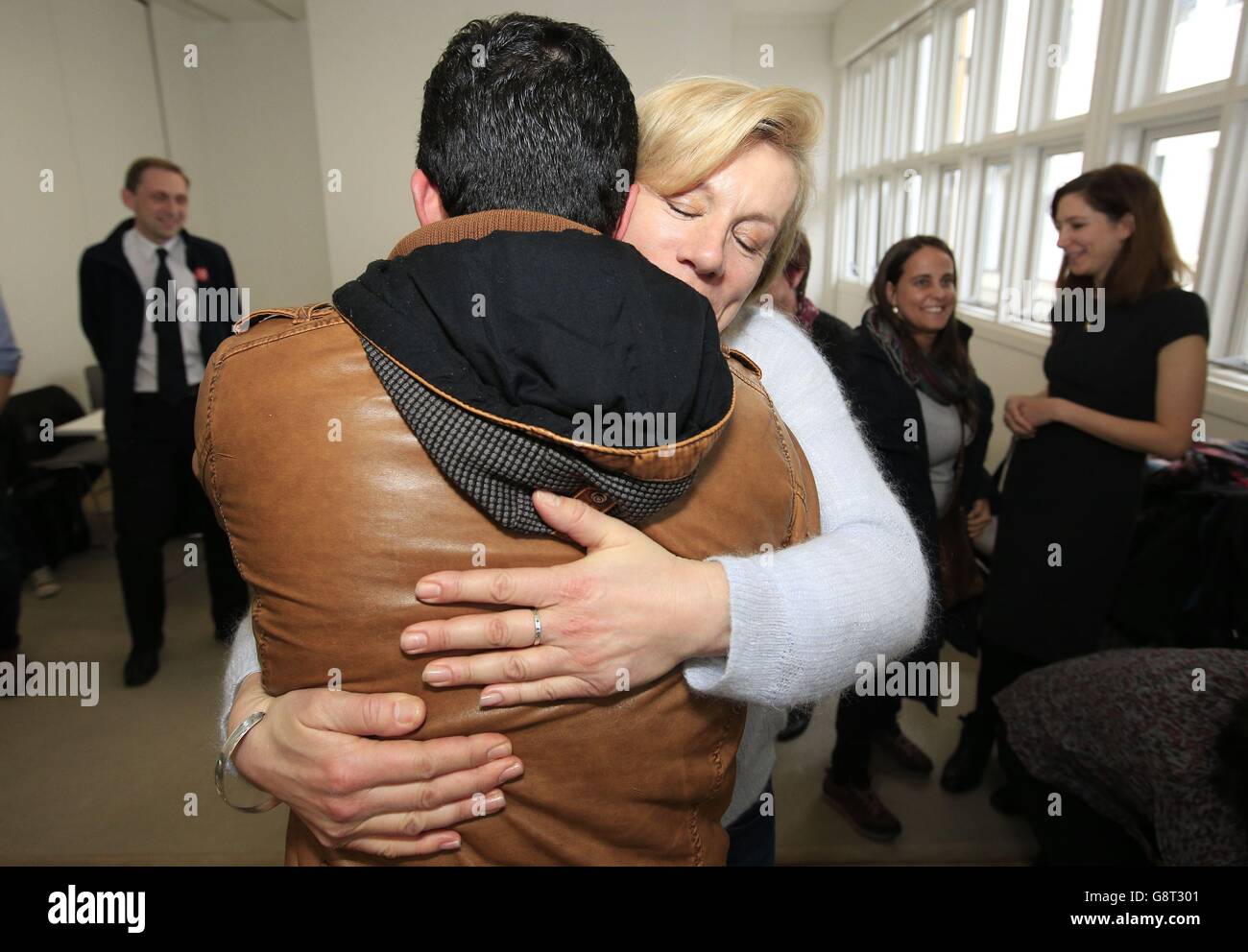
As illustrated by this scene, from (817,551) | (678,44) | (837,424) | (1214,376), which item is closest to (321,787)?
(817,551)

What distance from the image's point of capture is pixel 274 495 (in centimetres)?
58

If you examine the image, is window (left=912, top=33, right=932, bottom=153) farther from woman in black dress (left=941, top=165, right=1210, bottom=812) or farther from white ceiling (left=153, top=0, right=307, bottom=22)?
white ceiling (left=153, top=0, right=307, bottom=22)

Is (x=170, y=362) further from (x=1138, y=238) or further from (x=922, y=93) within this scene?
(x=922, y=93)

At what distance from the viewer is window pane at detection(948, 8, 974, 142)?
20.4 ft

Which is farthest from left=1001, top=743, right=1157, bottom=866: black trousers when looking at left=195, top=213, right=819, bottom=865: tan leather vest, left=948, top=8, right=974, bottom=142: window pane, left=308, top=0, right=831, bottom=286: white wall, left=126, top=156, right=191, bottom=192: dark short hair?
left=948, top=8, right=974, bottom=142: window pane

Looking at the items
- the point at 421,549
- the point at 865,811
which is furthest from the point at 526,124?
the point at 865,811

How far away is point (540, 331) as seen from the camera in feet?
1.78

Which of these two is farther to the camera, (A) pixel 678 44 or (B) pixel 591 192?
(A) pixel 678 44

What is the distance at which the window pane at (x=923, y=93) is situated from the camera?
728 cm

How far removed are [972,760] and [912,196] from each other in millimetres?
6739

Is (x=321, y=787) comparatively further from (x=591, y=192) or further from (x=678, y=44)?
(x=678, y=44)

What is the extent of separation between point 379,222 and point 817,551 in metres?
6.40

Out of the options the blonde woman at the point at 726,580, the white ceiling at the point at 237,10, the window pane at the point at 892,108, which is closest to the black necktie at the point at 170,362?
the blonde woman at the point at 726,580

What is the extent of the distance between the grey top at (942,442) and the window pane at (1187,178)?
6.81 feet
